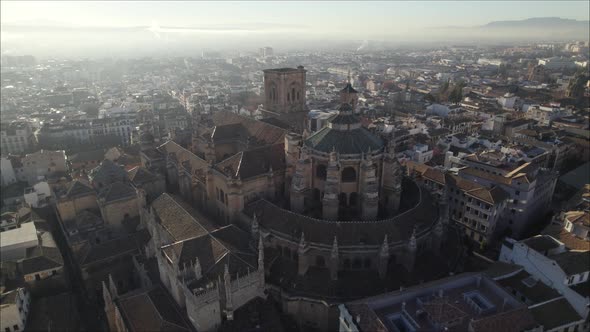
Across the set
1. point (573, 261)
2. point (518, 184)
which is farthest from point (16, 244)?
point (518, 184)

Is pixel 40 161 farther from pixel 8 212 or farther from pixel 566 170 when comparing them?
pixel 566 170

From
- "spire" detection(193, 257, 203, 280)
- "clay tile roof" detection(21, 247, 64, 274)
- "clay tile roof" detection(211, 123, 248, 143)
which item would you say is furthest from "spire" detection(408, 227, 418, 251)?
"clay tile roof" detection(21, 247, 64, 274)

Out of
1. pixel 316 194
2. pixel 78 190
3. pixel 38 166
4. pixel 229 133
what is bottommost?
pixel 38 166

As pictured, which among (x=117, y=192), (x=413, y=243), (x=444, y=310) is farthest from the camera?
(x=117, y=192)

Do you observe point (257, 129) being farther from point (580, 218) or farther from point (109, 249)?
point (580, 218)

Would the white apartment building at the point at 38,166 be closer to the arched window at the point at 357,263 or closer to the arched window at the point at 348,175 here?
the arched window at the point at 348,175

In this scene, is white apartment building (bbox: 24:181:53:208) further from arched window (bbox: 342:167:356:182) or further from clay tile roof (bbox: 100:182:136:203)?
arched window (bbox: 342:167:356:182)

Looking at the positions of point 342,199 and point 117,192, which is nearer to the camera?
point 342,199
